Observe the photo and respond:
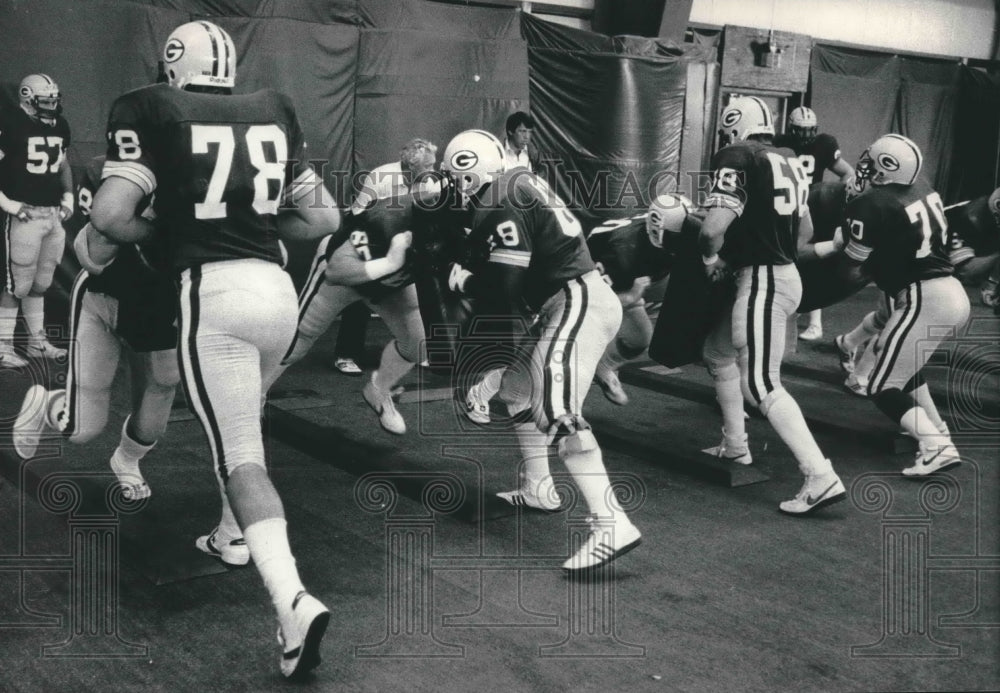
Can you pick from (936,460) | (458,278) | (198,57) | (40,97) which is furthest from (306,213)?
(40,97)

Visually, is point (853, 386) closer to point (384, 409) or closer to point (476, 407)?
point (476, 407)

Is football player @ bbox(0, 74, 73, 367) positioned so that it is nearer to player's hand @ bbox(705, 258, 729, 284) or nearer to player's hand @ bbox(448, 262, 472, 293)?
player's hand @ bbox(448, 262, 472, 293)

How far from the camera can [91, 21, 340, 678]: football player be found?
3309mm

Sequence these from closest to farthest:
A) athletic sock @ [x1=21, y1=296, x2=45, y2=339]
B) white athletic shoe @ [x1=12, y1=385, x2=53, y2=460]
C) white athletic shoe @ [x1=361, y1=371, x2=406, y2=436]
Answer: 1. white athletic shoe @ [x1=12, y1=385, x2=53, y2=460]
2. white athletic shoe @ [x1=361, y1=371, x2=406, y2=436]
3. athletic sock @ [x1=21, y1=296, x2=45, y2=339]

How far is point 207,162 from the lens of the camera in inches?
133

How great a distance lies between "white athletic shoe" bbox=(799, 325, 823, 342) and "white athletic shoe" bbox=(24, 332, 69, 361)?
6186 mm

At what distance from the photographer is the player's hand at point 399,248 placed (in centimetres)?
508

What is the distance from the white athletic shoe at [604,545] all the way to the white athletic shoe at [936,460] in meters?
2.12

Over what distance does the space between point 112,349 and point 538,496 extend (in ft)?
6.52

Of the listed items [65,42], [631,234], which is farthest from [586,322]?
[65,42]

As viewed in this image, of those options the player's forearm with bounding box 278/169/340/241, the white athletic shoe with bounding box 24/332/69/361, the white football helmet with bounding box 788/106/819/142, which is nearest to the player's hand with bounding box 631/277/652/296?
the player's forearm with bounding box 278/169/340/241

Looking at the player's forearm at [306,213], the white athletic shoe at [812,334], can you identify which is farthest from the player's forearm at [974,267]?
the player's forearm at [306,213]

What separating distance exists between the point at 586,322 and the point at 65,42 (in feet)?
19.0

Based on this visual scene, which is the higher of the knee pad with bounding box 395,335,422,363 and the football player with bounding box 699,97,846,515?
the football player with bounding box 699,97,846,515
